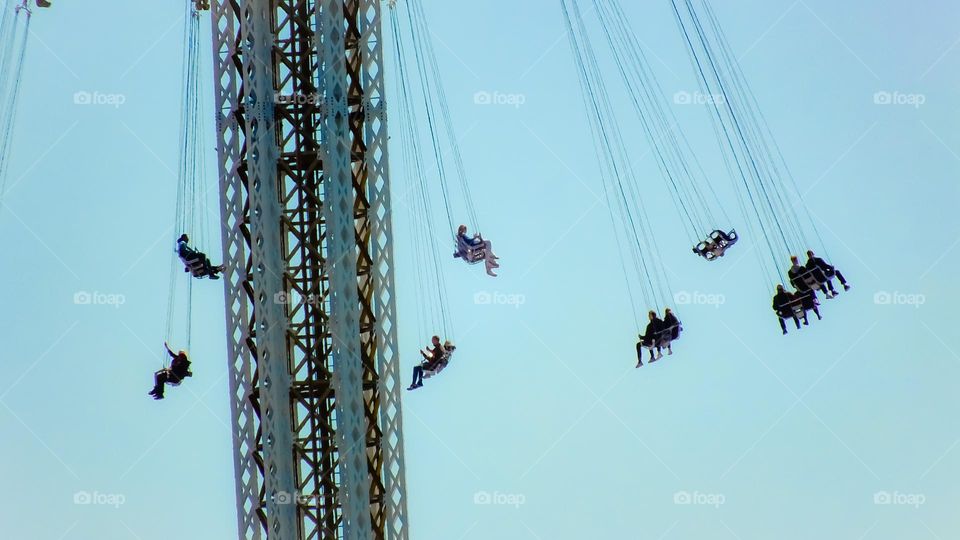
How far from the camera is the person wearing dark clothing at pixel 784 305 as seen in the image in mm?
22141

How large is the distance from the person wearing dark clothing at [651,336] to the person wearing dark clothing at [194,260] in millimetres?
6623

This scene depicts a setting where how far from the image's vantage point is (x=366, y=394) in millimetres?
19797

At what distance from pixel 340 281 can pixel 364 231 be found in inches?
38.4

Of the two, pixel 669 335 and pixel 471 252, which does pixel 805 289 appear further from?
pixel 471 252

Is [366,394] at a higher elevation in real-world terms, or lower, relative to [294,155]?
lower

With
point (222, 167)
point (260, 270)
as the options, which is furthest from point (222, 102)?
point (260, 270)

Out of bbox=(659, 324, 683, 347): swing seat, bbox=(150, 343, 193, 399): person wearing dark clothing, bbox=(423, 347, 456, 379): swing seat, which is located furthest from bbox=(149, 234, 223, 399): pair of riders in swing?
bbox=(659, 324, 683, 347): swing seat

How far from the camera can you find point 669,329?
22.5 m

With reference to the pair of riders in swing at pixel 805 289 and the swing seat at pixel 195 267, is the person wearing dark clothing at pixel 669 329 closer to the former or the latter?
the pair of riders in swing at pixel 805 289

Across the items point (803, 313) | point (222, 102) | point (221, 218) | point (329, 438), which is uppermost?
point (222, 102)

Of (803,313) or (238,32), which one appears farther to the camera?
(803,313)

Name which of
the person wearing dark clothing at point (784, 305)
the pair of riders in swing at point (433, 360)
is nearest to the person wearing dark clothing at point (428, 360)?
the pair of riders in swing at point (433, 360)

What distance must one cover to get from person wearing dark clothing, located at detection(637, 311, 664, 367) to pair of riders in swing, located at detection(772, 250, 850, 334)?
1.81m

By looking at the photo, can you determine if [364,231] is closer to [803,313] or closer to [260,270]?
[260,270]
